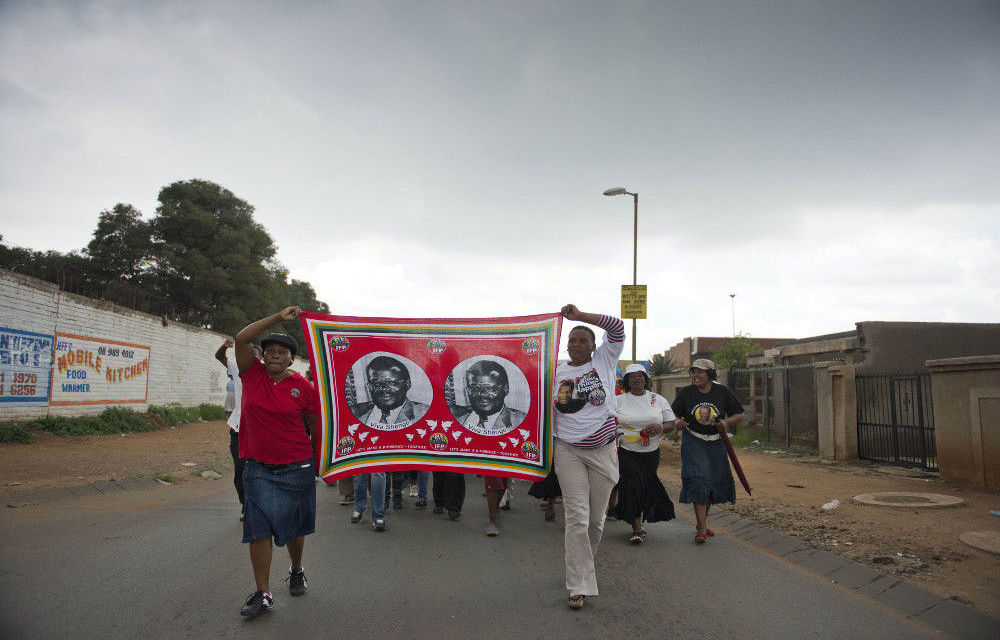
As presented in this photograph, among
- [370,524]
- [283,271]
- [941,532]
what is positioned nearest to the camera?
[941,532]

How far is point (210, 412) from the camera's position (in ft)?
83.4

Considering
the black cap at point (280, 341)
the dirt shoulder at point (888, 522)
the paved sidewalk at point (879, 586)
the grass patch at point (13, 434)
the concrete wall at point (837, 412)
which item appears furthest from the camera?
the concrete wall at point (837, 412)

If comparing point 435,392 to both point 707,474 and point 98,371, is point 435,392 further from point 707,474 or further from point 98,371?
point 98,371

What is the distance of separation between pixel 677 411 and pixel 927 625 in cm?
293

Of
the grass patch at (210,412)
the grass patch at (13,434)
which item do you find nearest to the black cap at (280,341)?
the grass patch at (13,434)

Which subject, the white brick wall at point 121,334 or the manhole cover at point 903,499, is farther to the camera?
the white brick wall at point 121,334

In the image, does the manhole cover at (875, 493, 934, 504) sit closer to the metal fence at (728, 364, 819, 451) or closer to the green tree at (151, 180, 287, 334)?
the metal fence at (728, 364, 819, 451)

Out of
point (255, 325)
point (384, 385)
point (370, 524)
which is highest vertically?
point (255, 325)

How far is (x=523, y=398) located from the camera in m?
5.88

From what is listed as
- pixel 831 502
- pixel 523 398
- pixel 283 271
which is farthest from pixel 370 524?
pixel 283 271

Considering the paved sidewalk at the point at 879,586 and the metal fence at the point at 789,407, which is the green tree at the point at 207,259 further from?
the paved sidewalk at the point at 879,586

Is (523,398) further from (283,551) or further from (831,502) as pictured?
(831,502)

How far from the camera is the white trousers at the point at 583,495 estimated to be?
4.50 metres

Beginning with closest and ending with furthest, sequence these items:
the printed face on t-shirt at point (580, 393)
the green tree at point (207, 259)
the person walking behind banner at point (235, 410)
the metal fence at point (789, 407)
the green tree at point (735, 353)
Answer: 1. the printed face on t-shirt at point (580, 393)
2. the person walking behind banner at point (235, 410)
3. the metal fence at point (789, 407)
4. the green tree at point (207, 259)
5. the green tree at point (735, 353)
